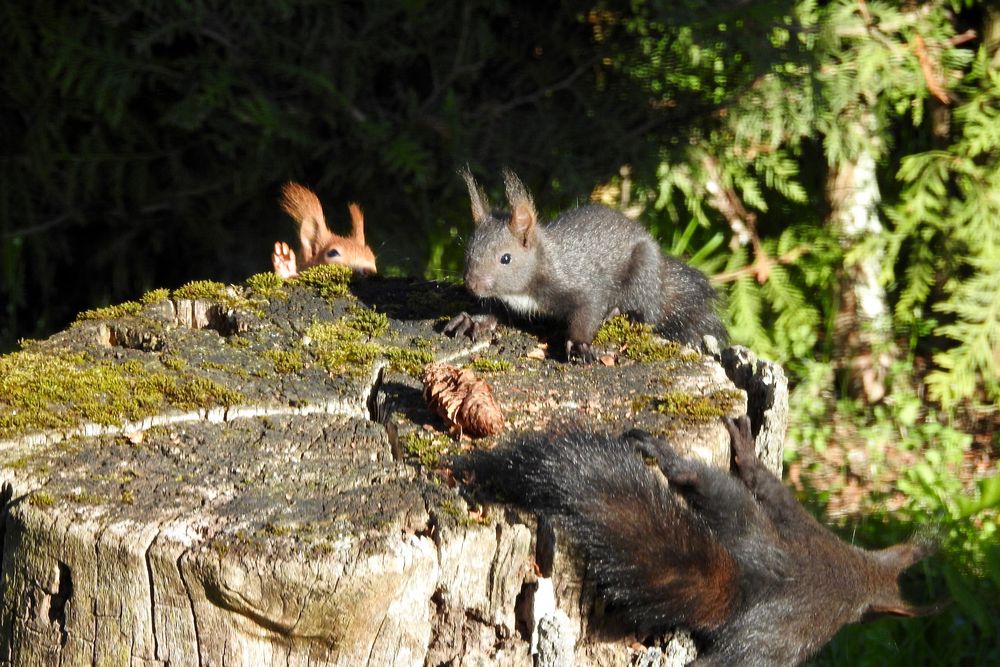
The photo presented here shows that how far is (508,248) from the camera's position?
10.3ft

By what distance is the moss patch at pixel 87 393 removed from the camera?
2.22 meters

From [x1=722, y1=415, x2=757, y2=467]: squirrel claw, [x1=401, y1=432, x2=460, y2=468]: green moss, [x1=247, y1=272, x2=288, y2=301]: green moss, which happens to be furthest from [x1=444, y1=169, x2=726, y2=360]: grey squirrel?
[x1=401, y1=432, x2=460, y2=468]: green moss

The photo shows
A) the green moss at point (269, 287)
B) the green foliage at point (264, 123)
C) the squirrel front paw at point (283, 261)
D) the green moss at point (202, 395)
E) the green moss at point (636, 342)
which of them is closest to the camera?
the green moss at point (202, 395)

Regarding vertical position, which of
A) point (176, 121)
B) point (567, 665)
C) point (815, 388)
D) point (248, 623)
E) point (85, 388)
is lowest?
point (815, 388)

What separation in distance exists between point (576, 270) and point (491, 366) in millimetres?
664

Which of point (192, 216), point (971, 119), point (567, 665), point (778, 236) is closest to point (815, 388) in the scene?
point (778, 236)

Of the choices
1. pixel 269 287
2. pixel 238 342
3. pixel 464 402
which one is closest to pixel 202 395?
pixel 238 342

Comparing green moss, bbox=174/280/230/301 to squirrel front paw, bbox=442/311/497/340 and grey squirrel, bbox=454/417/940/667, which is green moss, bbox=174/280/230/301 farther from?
grey squirrel, bbox=454/417/940/667

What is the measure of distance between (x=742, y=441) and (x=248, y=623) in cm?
109

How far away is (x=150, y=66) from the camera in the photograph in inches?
161

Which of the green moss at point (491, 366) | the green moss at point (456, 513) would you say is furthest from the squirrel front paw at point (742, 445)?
the green moss at point (456, 513)

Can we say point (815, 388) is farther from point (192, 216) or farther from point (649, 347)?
point (192, 216)

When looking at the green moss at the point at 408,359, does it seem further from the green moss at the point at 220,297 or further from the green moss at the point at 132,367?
the green moss at the point at 132,367

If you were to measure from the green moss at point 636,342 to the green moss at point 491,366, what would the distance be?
31 centimetres
